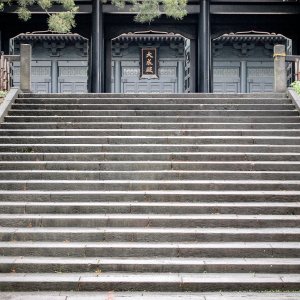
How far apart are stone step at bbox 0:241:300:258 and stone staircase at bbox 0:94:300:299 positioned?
0.04 ft

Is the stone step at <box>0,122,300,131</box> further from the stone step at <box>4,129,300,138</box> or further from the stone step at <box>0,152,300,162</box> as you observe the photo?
the stone step at <box>0,152,300,162</box>

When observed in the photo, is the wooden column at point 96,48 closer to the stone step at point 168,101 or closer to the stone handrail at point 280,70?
the stone step at point 168,101

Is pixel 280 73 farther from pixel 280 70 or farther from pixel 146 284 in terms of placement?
pixel 146 284

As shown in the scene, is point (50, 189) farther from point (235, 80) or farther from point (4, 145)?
point (235, 80)

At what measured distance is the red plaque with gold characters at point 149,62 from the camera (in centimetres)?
1848

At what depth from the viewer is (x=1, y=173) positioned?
7836 mm

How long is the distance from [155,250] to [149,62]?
44.4 ft

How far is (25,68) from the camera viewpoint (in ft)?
37.3

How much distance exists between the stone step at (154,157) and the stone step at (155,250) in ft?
7.98

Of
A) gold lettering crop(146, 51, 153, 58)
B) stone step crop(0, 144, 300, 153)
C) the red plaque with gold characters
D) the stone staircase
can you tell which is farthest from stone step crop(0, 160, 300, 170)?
gold lettering crop(146, 51, 153, 58)

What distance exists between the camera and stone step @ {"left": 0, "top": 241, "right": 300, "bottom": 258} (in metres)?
6.02

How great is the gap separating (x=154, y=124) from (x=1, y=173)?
3254mm

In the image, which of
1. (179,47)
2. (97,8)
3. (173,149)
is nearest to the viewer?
(173,149)

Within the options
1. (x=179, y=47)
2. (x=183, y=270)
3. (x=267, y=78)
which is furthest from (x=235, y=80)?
(x=183, y=270)
